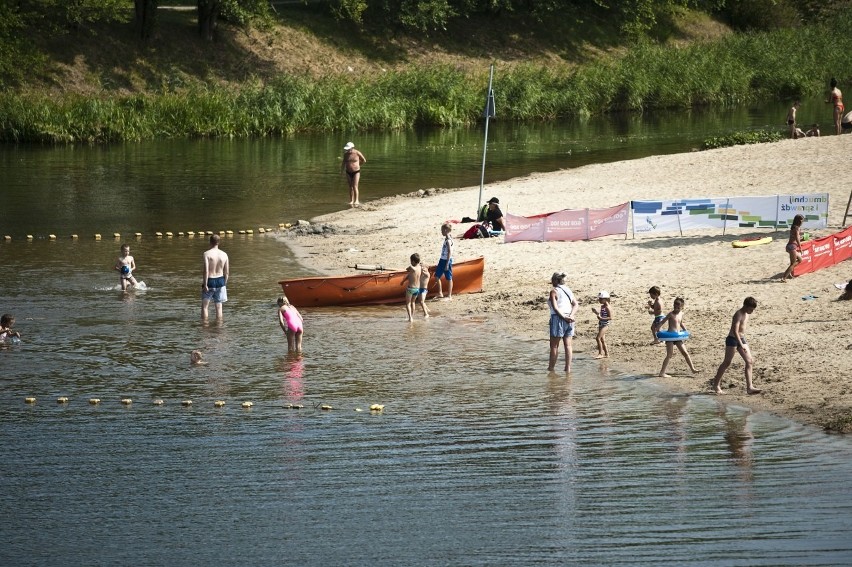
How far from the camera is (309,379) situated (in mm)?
17922

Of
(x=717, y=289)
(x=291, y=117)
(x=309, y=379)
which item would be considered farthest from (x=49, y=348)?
(x=291, y=117)

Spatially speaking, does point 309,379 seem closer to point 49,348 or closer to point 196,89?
point 49,348

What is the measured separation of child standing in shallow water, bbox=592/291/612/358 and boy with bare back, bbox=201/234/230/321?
269 inches

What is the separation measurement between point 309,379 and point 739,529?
25.7ft

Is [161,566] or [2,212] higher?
[2,212]

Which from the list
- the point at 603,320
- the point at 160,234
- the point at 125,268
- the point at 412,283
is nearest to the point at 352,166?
the point at 160,234

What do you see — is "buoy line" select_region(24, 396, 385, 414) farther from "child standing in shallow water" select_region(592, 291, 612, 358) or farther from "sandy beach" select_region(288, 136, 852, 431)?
"child standing in shallow water" select_region(592, 291, 612, 358)

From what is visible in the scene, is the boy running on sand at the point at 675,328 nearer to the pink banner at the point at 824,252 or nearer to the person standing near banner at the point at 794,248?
the person standing near banner at the point at 794,248

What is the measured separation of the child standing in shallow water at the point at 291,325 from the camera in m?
19.2

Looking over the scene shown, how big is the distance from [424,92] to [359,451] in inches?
1739

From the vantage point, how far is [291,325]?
1920cm

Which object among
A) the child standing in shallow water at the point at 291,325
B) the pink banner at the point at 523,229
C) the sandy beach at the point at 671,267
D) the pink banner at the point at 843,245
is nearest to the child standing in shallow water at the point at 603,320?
the sandy beach at the point at 671,267

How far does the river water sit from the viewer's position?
464 inches

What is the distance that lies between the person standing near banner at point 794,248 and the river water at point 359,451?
5.08 metres
